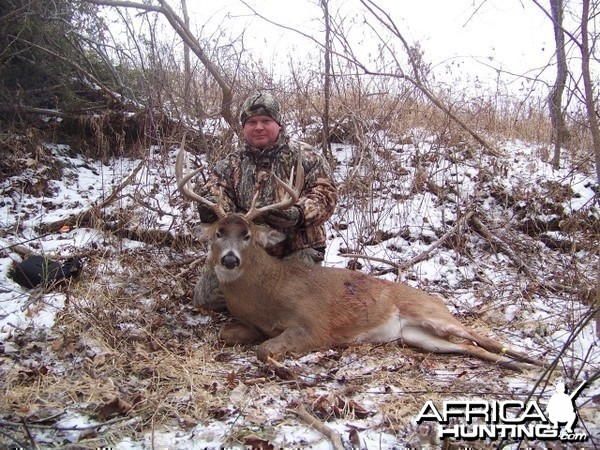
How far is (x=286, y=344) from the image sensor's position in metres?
3.84

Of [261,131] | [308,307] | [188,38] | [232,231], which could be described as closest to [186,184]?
[232,231]

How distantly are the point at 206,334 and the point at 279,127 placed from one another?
1.99 meters

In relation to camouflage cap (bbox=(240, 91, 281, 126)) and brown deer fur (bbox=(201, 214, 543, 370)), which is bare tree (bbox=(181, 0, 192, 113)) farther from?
brown deer fur (bbox=(201, 214, 543, 370))

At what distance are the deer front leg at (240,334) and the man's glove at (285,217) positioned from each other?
87cm

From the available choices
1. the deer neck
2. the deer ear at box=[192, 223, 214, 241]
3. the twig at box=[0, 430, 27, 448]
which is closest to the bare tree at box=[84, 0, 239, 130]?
the deer ear at box=[192, 223, 214, 241]

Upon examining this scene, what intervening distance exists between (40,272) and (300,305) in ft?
7.38

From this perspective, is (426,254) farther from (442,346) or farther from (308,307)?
(308,307)

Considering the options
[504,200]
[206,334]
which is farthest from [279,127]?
[504,200]

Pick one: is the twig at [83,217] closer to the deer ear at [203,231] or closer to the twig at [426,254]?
the deer ear at [203,231]

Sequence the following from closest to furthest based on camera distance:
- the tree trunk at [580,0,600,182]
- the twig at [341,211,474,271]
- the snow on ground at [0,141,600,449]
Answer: the snow on ground at [0,141,600,449], the tree trunk at [580,0,600,182], the twig at [341,211,474,271]

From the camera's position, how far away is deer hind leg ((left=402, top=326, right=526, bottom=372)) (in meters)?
3.72

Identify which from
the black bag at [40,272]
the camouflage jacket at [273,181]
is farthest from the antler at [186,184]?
the black bag at [40,272]

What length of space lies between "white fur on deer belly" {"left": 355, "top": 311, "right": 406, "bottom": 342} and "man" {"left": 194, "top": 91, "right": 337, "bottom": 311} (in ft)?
2.68

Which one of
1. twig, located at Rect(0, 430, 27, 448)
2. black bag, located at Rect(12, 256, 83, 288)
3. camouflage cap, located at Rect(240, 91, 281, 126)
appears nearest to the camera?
twig, located at Rect(0, 430, 27, 448)
